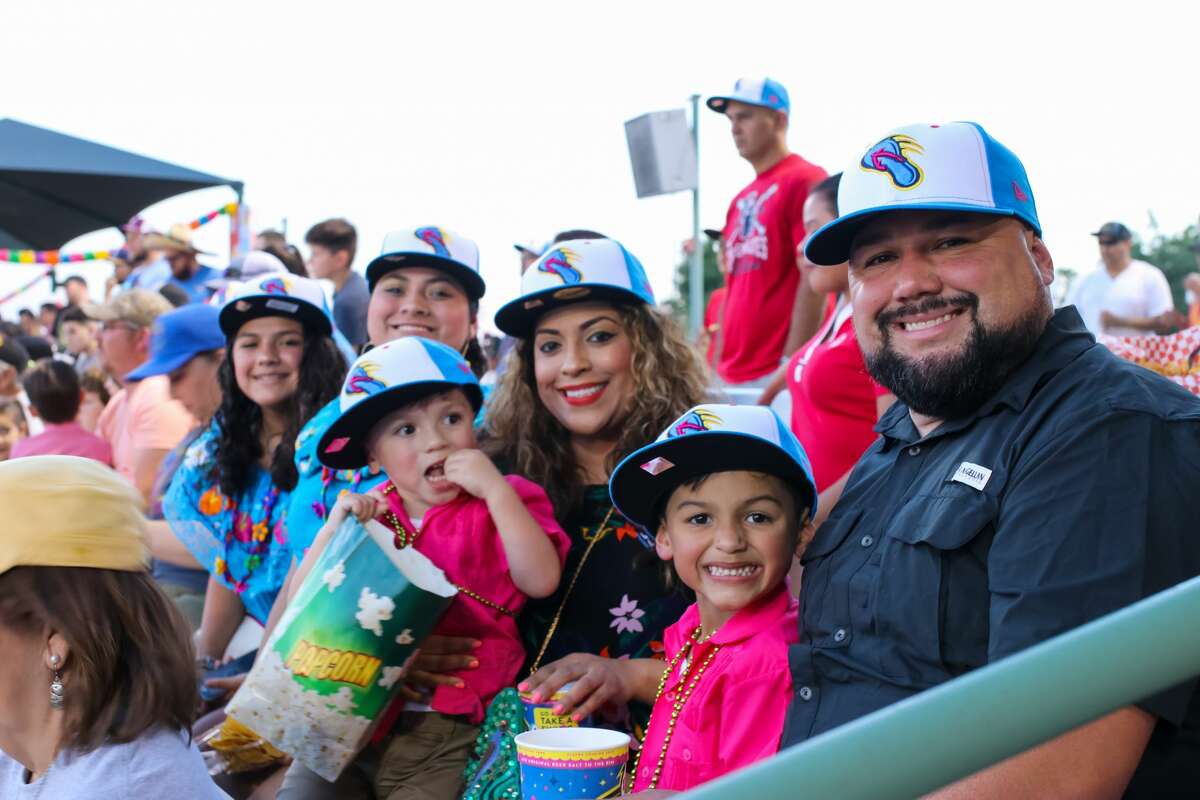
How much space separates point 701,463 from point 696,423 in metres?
0.10

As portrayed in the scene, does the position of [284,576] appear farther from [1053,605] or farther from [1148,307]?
[1148,307]

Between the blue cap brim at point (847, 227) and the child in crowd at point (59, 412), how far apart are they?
201 inches

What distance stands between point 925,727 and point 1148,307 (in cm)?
785

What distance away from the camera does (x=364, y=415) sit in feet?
10.5

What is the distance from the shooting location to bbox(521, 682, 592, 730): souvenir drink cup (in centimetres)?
263

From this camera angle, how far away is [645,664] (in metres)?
2.80

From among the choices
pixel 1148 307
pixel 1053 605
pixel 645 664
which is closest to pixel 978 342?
pixel 1053 605

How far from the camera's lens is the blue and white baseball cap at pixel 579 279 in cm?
333

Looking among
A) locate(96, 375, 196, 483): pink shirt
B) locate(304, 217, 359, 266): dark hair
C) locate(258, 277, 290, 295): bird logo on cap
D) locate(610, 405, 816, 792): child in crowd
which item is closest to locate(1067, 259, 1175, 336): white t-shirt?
locate(304, 217, 359, 266): dark hair

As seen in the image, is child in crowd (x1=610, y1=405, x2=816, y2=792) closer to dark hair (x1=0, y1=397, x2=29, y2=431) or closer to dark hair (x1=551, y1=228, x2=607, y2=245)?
dark hair (x1=551, y1=228, x2=607, y2=245)

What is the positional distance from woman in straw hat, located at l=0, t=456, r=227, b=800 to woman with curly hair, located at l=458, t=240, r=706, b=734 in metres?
1.08

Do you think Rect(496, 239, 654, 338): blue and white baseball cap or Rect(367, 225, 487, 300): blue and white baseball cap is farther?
Rect(367, 225, 487, 300): blue and white baseball cap

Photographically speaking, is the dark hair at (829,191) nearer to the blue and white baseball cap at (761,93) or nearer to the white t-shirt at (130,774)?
the blue and white baseball cap at (761,93)

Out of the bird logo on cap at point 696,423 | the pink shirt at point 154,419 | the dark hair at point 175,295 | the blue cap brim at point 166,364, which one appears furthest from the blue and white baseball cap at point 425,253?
the dark hair at point 175,295
